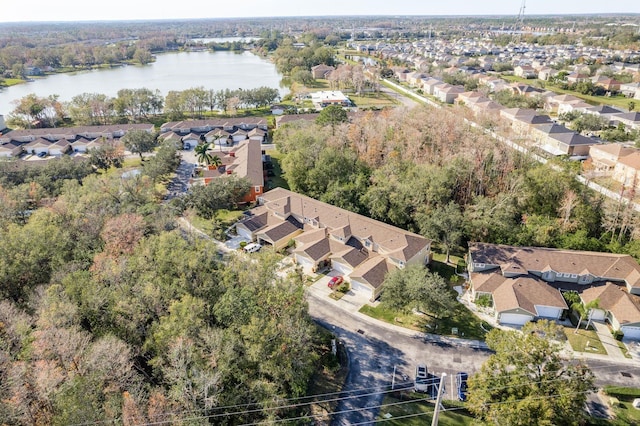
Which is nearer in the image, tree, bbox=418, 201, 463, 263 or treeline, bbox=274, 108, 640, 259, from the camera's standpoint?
tree, bbox=418, 201, 463, 263

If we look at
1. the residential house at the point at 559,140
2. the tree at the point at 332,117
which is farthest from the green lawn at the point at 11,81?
the residential house at the point at 559,140

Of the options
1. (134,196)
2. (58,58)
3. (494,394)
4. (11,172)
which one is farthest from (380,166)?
(58,58)

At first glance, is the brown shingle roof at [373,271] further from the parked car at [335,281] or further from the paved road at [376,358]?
the paved road at [376,358]

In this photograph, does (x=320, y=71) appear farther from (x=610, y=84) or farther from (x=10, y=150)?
(x=10, y=150)

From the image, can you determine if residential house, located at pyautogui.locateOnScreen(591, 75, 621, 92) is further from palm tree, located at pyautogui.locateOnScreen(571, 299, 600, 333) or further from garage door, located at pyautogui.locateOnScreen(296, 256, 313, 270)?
garage door, located at pyautogui.locateOnScreen(296, 256, 313, 270)

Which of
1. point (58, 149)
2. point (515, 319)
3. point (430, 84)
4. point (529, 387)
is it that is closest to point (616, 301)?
point (515, 319)

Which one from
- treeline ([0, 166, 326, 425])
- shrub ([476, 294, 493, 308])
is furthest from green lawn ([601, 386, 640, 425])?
treeline ([0, 166, 326, 425])
